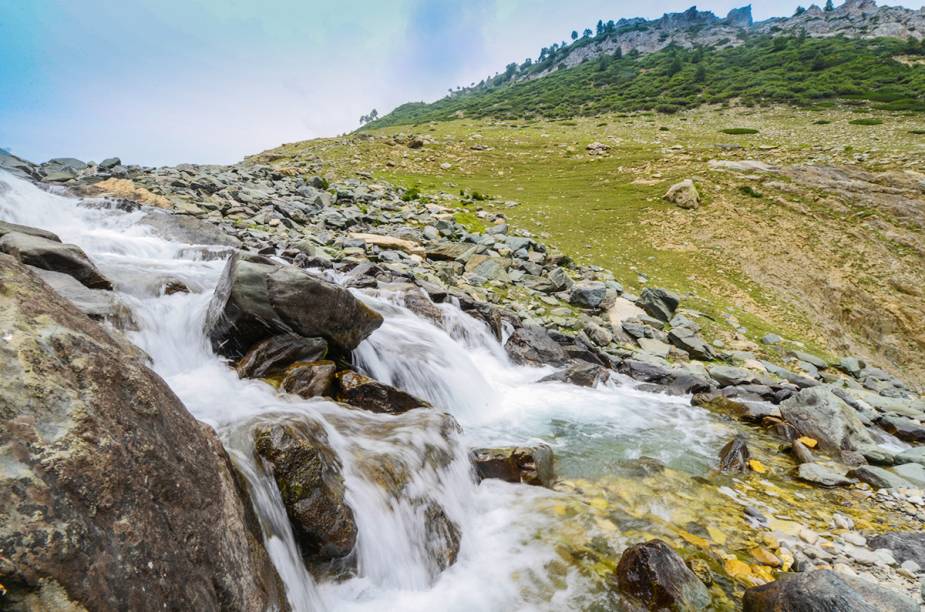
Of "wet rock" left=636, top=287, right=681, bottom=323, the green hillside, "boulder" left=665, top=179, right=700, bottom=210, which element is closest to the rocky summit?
"wet rock" left=636, top=287, right=681, bottom=323

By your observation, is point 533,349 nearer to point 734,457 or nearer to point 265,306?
point 734,457

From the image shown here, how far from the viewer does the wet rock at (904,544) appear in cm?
539

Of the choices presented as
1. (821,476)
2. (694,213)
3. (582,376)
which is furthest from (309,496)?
(694,213)

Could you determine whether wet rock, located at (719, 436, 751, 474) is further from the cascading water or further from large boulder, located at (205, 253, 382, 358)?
large boulder, located at (205, 253, 382, 358)

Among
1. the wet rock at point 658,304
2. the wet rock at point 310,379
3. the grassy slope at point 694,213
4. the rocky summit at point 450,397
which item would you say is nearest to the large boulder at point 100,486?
the rocky summit at point 450,397

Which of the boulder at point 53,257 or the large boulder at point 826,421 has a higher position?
the boulder at point 53,257

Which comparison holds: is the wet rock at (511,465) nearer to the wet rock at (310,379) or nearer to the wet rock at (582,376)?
the wet rock at (310,379)

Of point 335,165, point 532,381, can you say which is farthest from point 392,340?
point 335,165

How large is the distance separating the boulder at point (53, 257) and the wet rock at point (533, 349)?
969 cm

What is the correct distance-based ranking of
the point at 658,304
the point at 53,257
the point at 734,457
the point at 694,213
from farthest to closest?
1. the point at 694,213
2. the point at 658,304
3. the point at 734,457
4. the point at 53,257

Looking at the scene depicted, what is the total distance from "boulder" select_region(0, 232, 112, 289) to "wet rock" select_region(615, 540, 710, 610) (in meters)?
9.48

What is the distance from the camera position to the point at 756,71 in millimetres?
91875

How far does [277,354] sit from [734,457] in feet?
27.4

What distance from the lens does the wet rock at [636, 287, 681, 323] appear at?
16609mm
